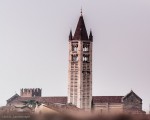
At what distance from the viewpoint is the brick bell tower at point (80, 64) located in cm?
7200

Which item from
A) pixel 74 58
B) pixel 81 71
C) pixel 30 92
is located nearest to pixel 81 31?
pixel 74 58

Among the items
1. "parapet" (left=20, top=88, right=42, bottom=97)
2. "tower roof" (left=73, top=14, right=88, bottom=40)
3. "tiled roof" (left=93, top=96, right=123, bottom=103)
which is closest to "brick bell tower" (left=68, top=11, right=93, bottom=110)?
"tower roof" (left=73, top=14, right=88, bottom=40)

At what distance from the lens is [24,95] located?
83250 millimetres

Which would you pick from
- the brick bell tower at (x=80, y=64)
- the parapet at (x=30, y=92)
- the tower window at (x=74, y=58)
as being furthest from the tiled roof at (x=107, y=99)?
the parapet at (x=30, y=92)

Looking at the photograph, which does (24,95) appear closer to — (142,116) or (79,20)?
(79,20)

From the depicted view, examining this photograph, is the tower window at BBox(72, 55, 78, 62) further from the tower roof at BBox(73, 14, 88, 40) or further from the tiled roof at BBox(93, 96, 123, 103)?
the tiled roof at BBox(93, 96, 123, 103)

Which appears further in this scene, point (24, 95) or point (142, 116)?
point (24, 95)

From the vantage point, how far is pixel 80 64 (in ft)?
238

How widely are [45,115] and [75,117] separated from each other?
3.45 ft

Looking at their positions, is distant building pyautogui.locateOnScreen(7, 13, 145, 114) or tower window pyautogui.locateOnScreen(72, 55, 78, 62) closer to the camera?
distant building pyautogui.locateOnScreen(7, 13, 145, 114)

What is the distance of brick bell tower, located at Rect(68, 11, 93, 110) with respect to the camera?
72000mm

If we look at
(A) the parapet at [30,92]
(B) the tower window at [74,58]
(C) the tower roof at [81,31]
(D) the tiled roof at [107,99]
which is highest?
(C) the tower roof at [81,31]

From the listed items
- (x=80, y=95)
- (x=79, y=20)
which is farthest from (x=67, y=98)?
(x=79, y=20)

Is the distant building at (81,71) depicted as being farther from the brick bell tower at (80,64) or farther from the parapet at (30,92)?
the parapet at (30,92)
